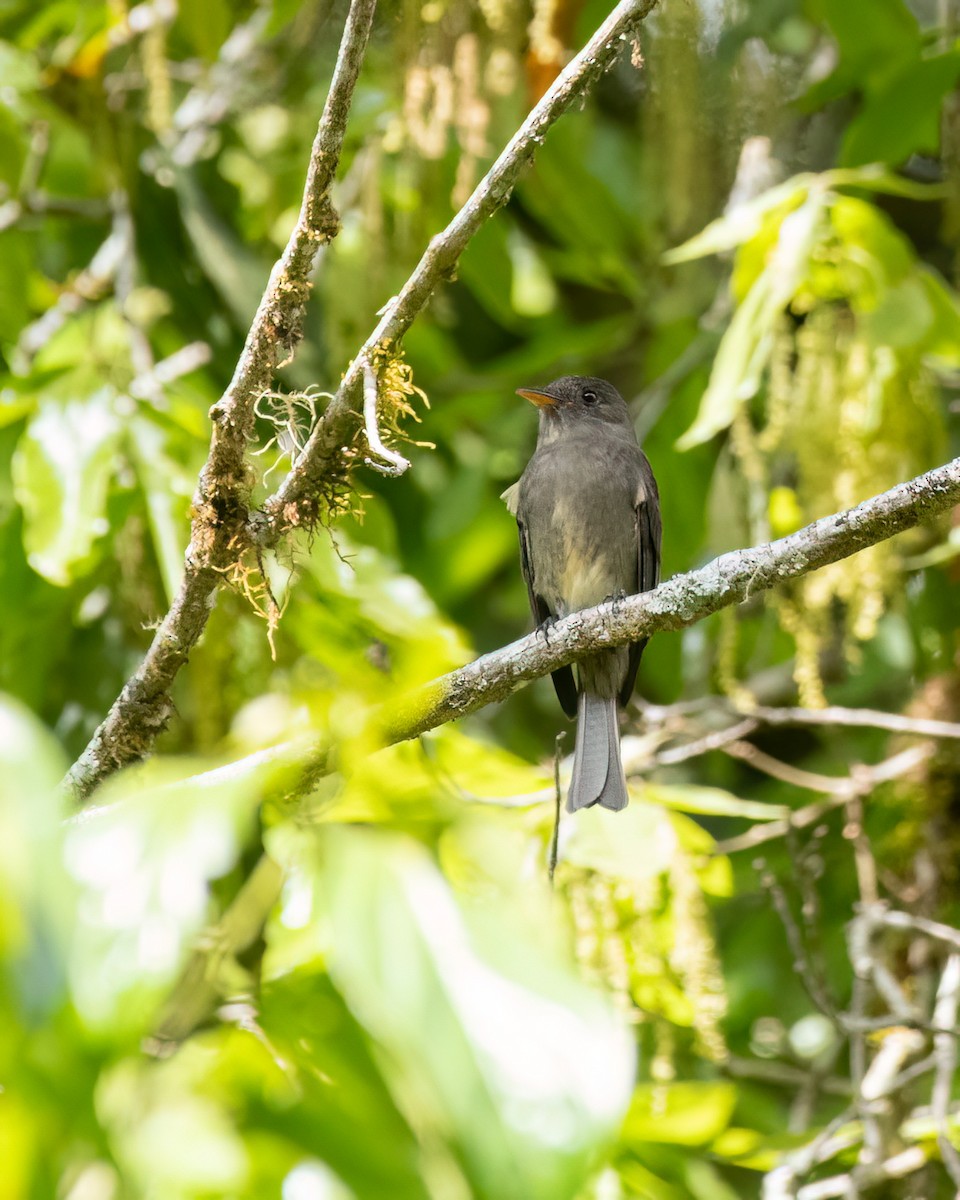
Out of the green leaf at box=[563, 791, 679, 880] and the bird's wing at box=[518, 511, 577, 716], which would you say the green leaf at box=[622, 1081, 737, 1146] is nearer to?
the green leaf at box=[563, 791, 679, 880]

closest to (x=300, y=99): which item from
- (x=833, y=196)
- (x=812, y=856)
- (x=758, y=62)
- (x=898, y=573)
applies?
(x=758, y=62)

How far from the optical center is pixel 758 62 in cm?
526

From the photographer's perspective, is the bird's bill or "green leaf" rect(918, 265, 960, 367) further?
the bird's bill

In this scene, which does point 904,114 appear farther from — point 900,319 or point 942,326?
point 900,319

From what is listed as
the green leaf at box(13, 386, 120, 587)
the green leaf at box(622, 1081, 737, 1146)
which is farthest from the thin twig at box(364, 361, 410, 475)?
the green leaf at box(622, 1081, 737, 1146)

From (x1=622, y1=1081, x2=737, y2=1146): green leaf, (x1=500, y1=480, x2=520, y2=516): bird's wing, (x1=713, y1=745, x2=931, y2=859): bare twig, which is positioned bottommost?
(x1=713, y1=745, x2=931, y2=859): bare twig

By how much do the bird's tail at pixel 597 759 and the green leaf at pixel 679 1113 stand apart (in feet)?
2.31

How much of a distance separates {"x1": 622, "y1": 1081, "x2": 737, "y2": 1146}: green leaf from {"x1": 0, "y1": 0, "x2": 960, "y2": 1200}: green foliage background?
0.04 ft

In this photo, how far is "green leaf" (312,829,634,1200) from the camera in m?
1.06

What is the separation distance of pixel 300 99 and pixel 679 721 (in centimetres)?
293

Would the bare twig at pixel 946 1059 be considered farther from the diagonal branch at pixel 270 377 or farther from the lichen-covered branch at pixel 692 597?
the diagonal branch at pixel 270 377

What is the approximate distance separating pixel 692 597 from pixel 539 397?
229 cm

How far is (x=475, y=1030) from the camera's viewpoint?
43.3 inches

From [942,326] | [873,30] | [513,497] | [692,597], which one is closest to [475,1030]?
[692,597]
